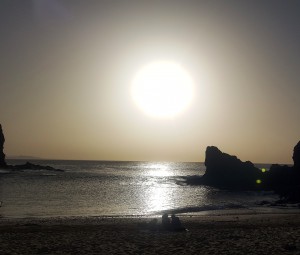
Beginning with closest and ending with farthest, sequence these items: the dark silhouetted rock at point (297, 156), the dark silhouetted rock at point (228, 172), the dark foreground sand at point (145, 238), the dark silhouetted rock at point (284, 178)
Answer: the dark foreground sand at point (145, 238)
the dark silhouetted rock at point (284, 178)
the dark silhouetted rock at point (297, 156)
the dark silhouetted rock at point (228, 172)

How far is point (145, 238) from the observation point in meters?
24.5

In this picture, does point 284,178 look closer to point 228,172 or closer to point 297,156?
point 297,156

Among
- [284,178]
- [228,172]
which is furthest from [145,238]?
[228,172]

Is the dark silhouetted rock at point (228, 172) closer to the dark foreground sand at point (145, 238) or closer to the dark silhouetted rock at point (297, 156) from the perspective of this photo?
the dark silhouetted rock at point (297, 156)

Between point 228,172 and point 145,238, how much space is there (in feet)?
257

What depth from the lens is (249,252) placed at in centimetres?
1995

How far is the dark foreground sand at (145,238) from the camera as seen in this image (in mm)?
20547

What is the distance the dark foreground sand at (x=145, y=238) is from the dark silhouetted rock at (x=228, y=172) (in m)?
62.2

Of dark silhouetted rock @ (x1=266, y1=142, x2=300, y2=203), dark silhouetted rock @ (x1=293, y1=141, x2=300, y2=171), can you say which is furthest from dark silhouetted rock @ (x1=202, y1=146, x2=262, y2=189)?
dark silhouetted rock @ (x1=293, y1=141, x2=300, y2=171)

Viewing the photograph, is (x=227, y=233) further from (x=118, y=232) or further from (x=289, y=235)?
(x=118, y=232)

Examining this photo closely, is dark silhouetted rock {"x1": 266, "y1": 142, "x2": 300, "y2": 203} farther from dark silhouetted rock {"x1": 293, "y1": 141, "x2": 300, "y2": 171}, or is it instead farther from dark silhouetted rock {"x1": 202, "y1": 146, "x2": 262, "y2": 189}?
dark silhouetted rock {"x1": 202, "y1": 146, "x2": 262, "y2": 189}

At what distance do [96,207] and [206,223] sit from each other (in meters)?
21.5

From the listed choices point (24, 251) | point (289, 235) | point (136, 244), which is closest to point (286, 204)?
point (289, 235)

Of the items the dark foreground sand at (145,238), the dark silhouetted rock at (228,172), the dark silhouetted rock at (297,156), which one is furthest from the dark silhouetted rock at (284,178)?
the dark foreground sand at (145,238)
